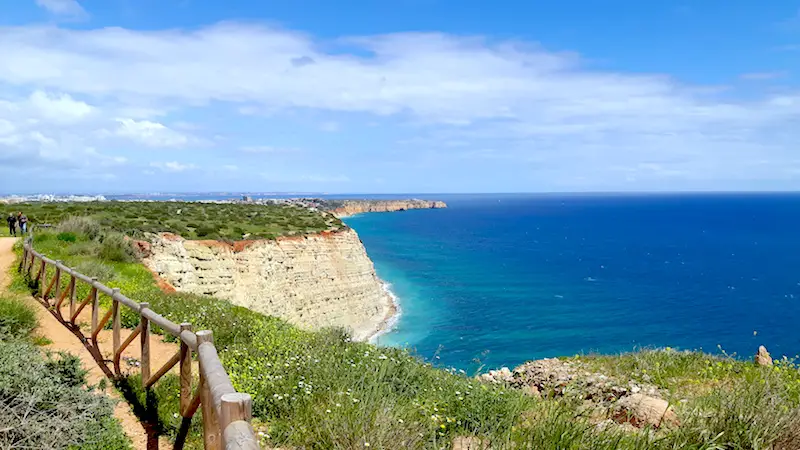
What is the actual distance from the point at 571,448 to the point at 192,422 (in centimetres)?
460

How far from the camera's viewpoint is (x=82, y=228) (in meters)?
24.6

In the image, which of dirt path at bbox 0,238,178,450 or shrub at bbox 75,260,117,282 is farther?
shrub at bbox 75,260,117,282

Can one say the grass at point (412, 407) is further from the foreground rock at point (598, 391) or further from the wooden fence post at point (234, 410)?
the wooden fence post at point (234, 410)

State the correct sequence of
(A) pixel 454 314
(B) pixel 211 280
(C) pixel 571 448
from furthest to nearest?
(A) pixel 454 314
(B) pixel 211 280
(C) pixel 571 448

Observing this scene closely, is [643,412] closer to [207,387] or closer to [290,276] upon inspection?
[207,387]

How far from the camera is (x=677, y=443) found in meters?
5.20

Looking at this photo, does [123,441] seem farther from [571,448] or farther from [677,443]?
[677,443]

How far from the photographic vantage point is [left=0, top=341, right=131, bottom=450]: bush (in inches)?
195

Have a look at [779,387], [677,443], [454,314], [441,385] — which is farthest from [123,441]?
[454,314]

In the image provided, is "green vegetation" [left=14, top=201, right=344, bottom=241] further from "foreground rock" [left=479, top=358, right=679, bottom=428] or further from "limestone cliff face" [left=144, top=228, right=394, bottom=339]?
"foreground rock" [left=479, top=358, right=679, bottom=428]

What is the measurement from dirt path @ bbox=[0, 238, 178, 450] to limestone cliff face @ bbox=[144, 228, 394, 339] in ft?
50.4

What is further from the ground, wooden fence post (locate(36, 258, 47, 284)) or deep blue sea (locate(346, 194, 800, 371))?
wooden fence post (locate(36, 258, 47, 284))

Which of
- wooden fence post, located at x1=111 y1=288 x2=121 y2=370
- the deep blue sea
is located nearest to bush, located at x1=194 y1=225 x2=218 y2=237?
the deep blue sea

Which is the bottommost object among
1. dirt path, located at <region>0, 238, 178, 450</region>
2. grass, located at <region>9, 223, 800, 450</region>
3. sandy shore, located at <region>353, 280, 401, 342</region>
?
sandy shore, located at <region>353, 280, 401, 342</region>
